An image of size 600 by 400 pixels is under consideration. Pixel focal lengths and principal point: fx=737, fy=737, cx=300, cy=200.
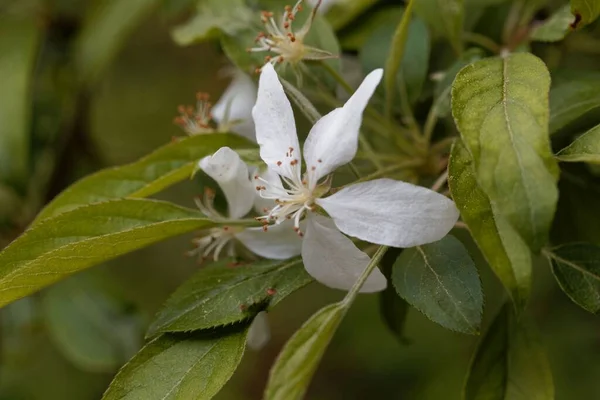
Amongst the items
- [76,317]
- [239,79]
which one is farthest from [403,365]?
[239,79]

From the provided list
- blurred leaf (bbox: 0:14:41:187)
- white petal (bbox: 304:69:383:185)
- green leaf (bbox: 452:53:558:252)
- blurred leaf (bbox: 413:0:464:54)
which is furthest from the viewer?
blurred leaf (bbox: 0:14:41:187)

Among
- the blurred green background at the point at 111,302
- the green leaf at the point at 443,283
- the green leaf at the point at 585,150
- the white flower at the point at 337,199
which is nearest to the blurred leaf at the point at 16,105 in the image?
the blurred green background at the point at 111,302

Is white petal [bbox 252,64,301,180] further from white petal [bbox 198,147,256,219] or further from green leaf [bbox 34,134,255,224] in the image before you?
green leaf [bbox 34,134,255,224]

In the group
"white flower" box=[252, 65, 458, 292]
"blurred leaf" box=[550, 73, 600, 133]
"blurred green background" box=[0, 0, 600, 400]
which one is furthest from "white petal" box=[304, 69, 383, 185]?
"blurred green background" box=[0, 0, 600, 400]

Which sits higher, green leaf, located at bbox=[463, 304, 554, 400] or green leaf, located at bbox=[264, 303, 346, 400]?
green leaf, located at bbox=[264, 303, 346, 400]

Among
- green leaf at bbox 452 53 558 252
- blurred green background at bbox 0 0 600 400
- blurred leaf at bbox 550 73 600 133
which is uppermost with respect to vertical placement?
green leaf at bbox 452 53 558 252

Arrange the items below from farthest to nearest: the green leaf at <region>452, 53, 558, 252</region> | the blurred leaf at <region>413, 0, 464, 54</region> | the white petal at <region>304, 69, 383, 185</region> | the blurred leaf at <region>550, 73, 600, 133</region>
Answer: the blurred leaf at <region>413, 0, 464, 54</region> → the blurred leaf at <region>550, 73, 600, 133</region> → the white petal at <region>304, 69, 383, 185</region> → the green leaf at <region>452, 53, 558, 252</region>

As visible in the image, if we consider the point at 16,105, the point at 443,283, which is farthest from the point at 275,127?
the point at 16,105
